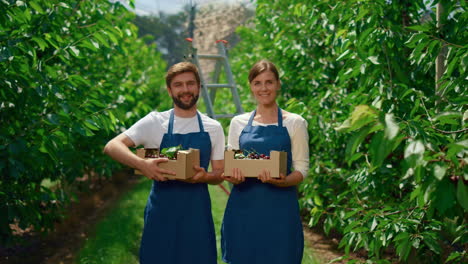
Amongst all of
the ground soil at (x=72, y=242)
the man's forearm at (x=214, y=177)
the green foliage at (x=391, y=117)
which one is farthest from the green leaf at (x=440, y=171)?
the ground soil at (x=72, y=242)

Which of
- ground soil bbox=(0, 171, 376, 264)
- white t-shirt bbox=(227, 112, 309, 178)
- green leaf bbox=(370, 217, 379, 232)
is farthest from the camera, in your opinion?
ground soil bbox=(0, 171, 376, 264)

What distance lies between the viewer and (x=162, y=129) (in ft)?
8.75

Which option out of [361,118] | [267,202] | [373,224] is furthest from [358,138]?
[373,224]

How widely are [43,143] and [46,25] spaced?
1022 mm

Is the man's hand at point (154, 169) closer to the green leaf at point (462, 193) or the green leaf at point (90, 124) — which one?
the green leaf at point (90, 124)

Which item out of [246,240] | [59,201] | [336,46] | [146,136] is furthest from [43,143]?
→ [336,46]

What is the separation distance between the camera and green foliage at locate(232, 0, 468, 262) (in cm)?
137

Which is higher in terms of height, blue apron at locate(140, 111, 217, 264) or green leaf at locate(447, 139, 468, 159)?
green leaf at locate(447, 139, 468, 159)

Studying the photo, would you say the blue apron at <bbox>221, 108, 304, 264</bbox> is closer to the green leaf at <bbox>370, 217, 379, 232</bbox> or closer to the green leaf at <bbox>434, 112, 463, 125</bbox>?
the green leaf at <bbox>370, 217, 379, 232</bbox>

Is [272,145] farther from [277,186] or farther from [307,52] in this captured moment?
[307,52]

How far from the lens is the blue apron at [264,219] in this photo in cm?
263

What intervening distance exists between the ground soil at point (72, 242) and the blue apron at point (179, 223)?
6.94 ft

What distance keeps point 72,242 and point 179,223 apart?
4299 mm

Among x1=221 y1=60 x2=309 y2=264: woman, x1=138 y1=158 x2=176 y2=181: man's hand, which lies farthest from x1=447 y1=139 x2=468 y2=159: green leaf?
x1=138 y1=158 x2=176 y2=181: man's hand
